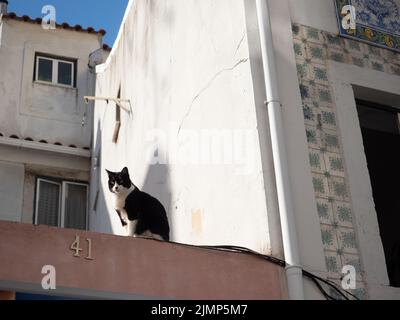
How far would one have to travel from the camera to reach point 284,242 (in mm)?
4938

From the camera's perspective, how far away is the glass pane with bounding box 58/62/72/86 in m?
12.9

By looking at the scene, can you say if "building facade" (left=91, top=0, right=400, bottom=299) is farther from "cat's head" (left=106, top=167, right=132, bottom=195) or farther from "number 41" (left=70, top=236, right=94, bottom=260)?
"number 41" (left=70, top=236, right=94, bottom=260)

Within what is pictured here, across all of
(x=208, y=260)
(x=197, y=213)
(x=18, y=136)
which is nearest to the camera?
(x=208, y=260)

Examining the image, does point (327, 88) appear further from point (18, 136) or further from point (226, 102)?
point (18, 136)

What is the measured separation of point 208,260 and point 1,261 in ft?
4.61

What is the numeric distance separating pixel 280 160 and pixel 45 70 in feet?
28.1

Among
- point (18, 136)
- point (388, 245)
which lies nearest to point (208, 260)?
point (388, 245)

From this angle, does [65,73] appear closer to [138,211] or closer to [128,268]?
[138,211]

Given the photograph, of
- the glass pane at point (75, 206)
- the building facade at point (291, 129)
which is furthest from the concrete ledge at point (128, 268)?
the glass pane at point (75, 206)

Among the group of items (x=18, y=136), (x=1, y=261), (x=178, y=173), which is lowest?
(x=1, y=261)

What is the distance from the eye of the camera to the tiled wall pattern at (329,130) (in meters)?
5.22

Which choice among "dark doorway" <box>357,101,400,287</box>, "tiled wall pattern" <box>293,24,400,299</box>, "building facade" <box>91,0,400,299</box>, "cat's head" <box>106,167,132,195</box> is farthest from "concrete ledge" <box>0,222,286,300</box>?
"cat's head" <box>106,167,132,195</box>

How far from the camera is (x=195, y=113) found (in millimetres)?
6730

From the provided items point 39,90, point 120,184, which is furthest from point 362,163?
point 39,90
